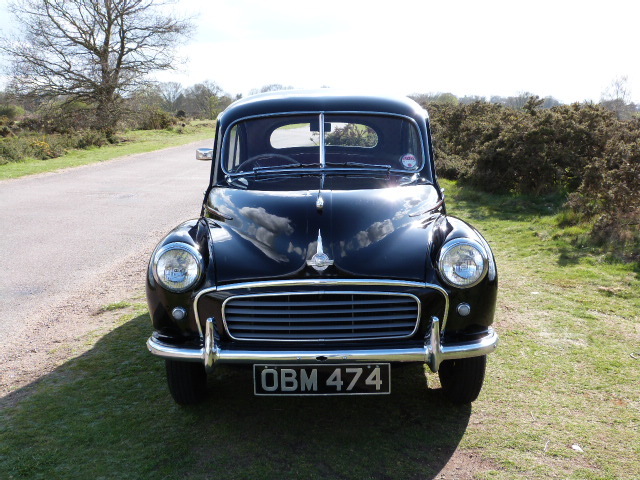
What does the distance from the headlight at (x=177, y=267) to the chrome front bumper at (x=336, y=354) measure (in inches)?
10.5

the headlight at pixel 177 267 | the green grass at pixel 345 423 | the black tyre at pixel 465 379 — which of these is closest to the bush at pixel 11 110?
the green grass at pixel 345 423

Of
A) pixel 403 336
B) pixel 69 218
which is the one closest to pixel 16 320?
pixel 403 336

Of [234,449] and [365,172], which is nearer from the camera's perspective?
[234,449]

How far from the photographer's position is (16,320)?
509 centimetres

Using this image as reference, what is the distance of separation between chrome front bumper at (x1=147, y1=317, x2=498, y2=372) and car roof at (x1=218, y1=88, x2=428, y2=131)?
196 cm

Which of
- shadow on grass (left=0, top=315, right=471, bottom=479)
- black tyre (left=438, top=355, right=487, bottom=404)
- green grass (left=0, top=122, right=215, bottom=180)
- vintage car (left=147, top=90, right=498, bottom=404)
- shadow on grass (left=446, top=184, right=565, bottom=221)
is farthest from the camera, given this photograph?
green grass (left=0, top=122, right=215, bottom=180)

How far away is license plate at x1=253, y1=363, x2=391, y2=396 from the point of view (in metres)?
3.01

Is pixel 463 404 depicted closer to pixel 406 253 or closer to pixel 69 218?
pixel 406 253

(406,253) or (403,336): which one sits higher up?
(406,253)

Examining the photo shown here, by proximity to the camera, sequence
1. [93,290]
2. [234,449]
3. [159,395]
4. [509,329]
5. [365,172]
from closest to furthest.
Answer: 1. [234,449]
2. [159,395]
3. [365,172]
4. [509,329]
5. [93,290]

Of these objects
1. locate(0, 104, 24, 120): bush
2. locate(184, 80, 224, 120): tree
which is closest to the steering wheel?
locate(0, 104, 24, 120): bush

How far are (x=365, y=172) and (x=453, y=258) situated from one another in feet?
3.97

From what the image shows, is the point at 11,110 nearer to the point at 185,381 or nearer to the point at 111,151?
the point at 111,151

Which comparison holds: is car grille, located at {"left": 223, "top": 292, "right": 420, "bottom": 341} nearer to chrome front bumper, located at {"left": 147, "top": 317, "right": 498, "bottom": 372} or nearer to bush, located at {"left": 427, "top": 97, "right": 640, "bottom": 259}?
chrome front bumper, located at {"left": 147, "top": 317, "right": 498, "bottom": 372}
